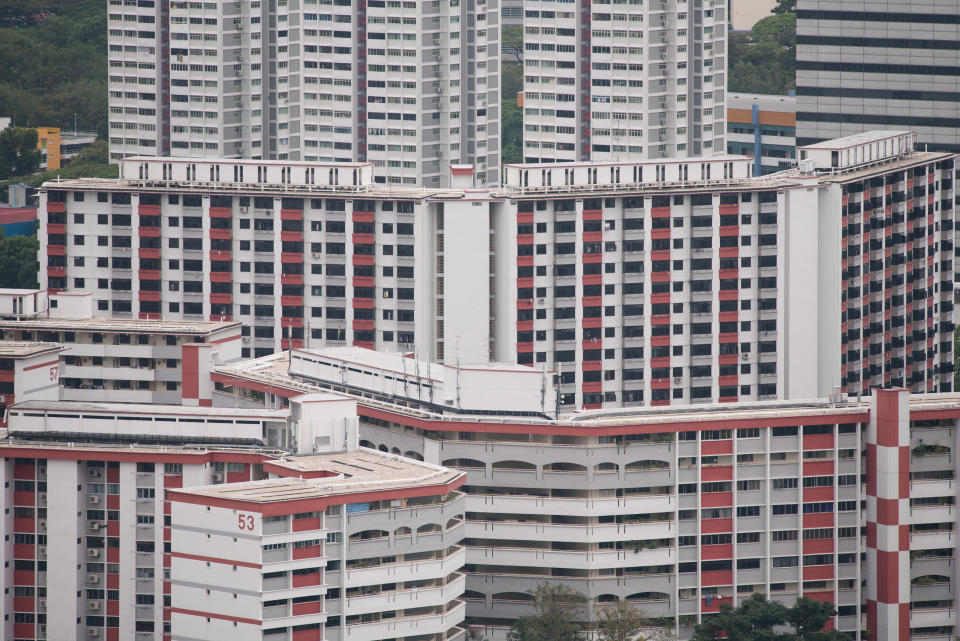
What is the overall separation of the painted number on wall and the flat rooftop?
1.18m

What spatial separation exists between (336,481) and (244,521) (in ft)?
34.0

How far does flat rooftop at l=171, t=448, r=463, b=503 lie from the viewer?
608 ft

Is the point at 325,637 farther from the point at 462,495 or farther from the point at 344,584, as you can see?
the point at 462,495

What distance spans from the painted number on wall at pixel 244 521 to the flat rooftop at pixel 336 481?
1.18 meters

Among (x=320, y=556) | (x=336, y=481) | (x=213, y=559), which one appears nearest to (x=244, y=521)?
(x=213, y=559)

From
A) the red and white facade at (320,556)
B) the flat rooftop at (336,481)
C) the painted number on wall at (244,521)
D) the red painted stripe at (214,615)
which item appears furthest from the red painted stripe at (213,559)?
the flat rooftop at (336,481)

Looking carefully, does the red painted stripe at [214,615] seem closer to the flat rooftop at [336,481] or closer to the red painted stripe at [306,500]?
the red painted stripe at [306,500]

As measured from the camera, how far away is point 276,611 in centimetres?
18450

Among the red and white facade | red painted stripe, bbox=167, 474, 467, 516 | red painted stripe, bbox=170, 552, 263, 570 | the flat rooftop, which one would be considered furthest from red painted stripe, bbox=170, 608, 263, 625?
the flat rooftop

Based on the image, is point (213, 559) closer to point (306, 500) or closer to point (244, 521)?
point (244, 521)

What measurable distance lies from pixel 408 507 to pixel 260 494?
41.4 ft

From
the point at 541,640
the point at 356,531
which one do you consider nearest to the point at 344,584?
the point at 356,531

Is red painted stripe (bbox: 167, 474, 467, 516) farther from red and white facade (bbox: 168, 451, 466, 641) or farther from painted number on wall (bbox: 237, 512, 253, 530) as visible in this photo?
painted number on wall (bbox: 237, 512, 253, 530)

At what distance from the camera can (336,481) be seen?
7505 inches
